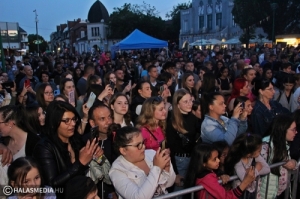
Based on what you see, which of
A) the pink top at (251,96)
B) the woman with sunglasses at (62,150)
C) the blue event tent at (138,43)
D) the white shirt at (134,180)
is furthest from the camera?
the blue event tent at (138,43)

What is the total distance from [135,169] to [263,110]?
Result: 2.77m

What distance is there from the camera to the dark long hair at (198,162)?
10.4 ft

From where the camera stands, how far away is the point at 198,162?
10.5 feet

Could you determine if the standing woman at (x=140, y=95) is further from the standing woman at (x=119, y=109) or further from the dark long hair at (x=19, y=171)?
the dark long hair at (x=19, y=171)

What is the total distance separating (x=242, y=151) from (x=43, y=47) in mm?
99066

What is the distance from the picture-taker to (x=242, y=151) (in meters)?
3.41

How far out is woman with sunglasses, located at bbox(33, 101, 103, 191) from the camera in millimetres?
2658

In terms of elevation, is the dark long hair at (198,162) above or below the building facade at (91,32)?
below

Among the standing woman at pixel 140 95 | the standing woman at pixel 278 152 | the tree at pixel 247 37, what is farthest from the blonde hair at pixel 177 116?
the tree at pixel 247 37

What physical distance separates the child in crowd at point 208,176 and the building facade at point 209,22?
4794 cm

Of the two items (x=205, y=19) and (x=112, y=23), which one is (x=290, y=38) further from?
(x=112, y=23)

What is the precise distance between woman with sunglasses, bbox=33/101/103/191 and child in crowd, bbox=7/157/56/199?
0.72 feet

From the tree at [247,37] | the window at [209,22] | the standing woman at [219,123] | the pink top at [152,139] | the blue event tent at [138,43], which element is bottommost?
the pink top at [152,139]

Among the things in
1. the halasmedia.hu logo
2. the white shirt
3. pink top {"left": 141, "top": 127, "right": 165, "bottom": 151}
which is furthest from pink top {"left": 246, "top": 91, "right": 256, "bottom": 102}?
the halasmedia.hu logo
